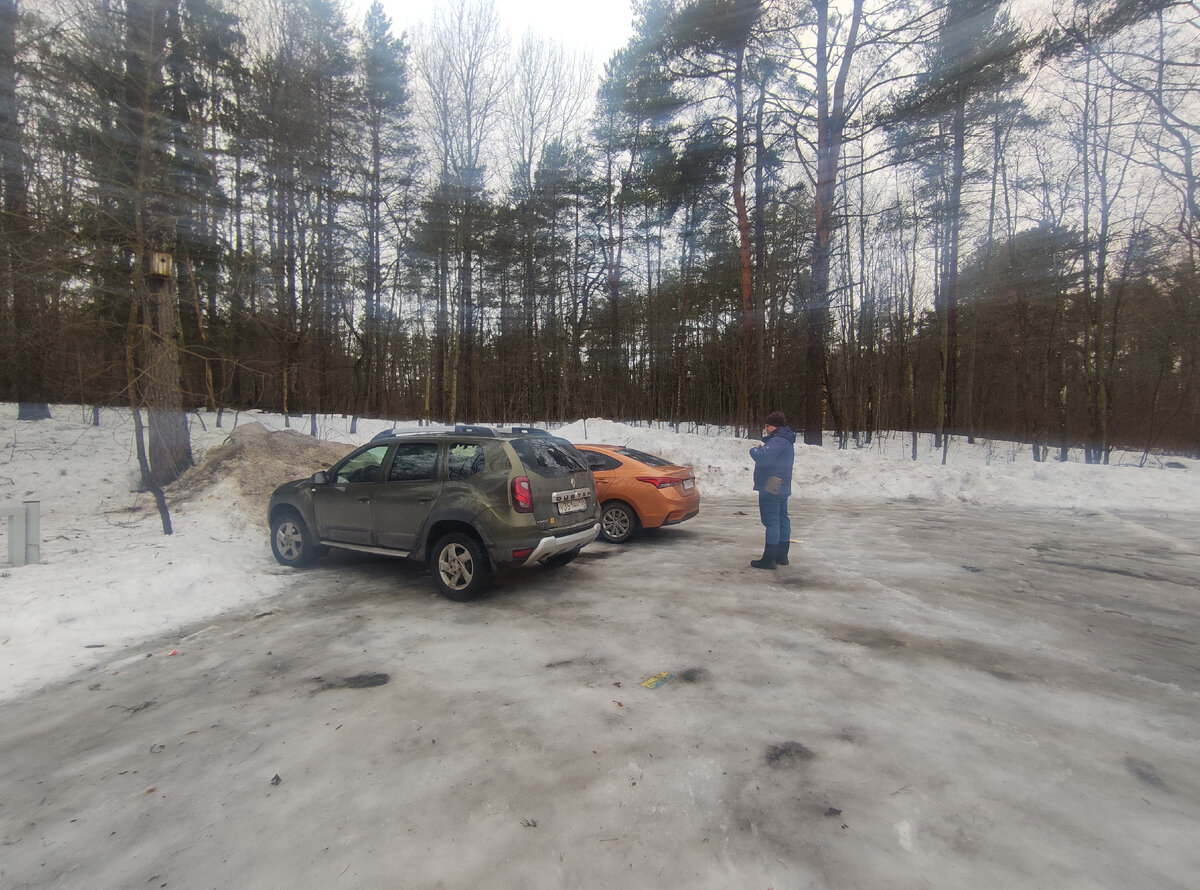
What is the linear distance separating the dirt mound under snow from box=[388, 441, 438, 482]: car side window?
3799mm

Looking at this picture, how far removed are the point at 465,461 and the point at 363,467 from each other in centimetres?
147

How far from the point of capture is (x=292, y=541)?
661 centimetres

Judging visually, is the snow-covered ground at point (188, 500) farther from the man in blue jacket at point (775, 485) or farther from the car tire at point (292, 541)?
the man in blue jacket at point (775, 485)

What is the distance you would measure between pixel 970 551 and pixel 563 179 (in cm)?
2325

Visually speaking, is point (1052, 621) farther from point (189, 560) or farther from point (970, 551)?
point (189, 560)

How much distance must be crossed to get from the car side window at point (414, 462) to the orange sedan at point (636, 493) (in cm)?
266

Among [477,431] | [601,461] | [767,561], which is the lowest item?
[767,561]

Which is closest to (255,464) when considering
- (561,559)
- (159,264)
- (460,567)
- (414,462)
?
(159,264)

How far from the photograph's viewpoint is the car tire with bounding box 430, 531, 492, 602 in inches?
208

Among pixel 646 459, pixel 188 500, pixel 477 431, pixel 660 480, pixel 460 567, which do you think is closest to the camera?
pixel 460 567

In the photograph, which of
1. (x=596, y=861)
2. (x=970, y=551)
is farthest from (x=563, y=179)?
(x=596, y=861)

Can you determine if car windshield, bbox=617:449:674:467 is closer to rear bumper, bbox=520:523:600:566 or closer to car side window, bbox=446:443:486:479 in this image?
rear bumper, bbox=520:523:600:566

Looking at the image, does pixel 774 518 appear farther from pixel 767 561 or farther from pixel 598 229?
pixel 598 229

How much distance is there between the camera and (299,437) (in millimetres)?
11797
